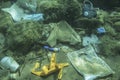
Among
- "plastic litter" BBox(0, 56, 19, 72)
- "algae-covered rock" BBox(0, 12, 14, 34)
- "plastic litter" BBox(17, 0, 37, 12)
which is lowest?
"plastic litter" BBox(0, 56, 19, 72)

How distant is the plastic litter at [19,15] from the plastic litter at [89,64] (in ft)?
3.57

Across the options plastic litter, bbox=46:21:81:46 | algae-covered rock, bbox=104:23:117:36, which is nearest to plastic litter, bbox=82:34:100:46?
plastic litter, bbox=46:21:81:46

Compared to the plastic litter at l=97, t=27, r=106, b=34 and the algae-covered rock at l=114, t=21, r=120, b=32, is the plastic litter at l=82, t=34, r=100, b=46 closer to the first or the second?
the plastic litter at l=97, t=27, r=106, b=34

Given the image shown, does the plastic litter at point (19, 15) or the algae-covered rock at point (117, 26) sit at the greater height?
the plastic litter at point (19, 15)

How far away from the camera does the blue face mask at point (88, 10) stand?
4693mm

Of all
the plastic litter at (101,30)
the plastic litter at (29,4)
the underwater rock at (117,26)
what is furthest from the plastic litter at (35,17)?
the underwater rock at (117,26)

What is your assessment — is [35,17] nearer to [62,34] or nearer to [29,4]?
[29,4]

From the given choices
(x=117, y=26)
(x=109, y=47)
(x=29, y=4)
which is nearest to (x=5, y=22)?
(x=29, y=4)

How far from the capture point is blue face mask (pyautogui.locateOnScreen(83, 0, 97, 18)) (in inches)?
185

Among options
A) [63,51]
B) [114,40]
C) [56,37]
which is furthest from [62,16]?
[114,40]

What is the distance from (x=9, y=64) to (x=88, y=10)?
6.37ft

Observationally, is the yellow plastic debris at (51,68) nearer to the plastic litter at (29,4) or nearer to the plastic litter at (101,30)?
the plastic litter at (101,30)

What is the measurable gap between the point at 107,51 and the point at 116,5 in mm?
1454

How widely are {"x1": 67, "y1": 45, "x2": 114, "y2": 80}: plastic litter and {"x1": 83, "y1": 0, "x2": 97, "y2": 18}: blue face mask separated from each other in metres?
0.78
